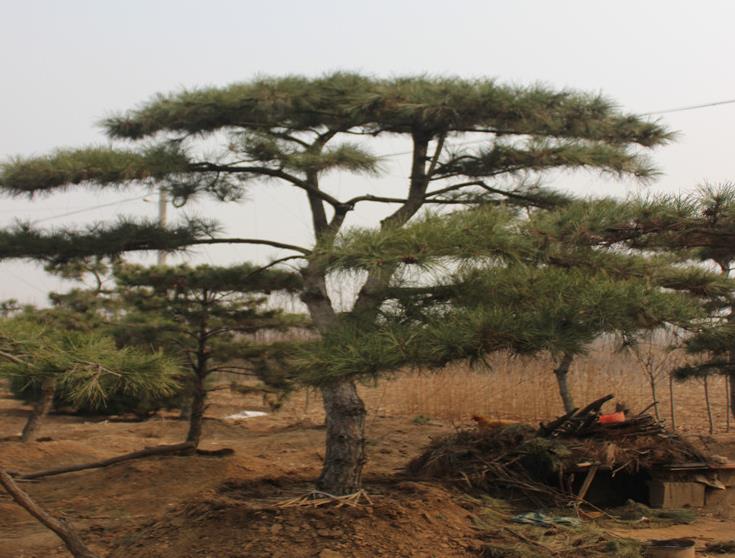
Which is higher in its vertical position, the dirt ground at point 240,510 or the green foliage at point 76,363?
the green foliage at point 76,363

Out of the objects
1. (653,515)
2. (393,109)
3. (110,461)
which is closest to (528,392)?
(653,515)

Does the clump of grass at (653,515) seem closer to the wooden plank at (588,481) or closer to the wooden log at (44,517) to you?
the wooden plank at (588,481)

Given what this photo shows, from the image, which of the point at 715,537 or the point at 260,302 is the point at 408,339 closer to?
the point at 715,537

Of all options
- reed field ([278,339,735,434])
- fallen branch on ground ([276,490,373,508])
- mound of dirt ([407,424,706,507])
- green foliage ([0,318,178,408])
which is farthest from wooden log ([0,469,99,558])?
reed field ([278,339,735,434])

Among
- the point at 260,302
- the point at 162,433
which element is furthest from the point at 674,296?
the point at 162,433

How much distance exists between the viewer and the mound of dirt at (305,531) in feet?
12.7

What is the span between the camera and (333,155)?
535 centimetres

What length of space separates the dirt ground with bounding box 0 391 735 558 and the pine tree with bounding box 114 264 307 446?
93 cm

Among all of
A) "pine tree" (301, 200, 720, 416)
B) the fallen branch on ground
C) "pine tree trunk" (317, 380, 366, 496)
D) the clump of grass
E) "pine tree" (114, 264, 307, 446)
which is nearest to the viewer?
Result: "pine tree" (301, 200, 720, 416)

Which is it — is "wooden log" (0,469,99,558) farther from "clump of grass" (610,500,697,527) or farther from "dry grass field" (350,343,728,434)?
"dry grass field" (350,343,728,434)

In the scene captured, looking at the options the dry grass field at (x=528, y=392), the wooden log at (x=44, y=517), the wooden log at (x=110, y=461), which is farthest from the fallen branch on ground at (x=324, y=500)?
the dry grass field at (x=528, y=392)

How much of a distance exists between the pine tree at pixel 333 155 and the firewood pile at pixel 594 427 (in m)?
1.60

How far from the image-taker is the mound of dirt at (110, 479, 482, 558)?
12.7 feet

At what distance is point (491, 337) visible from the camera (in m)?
3.65
